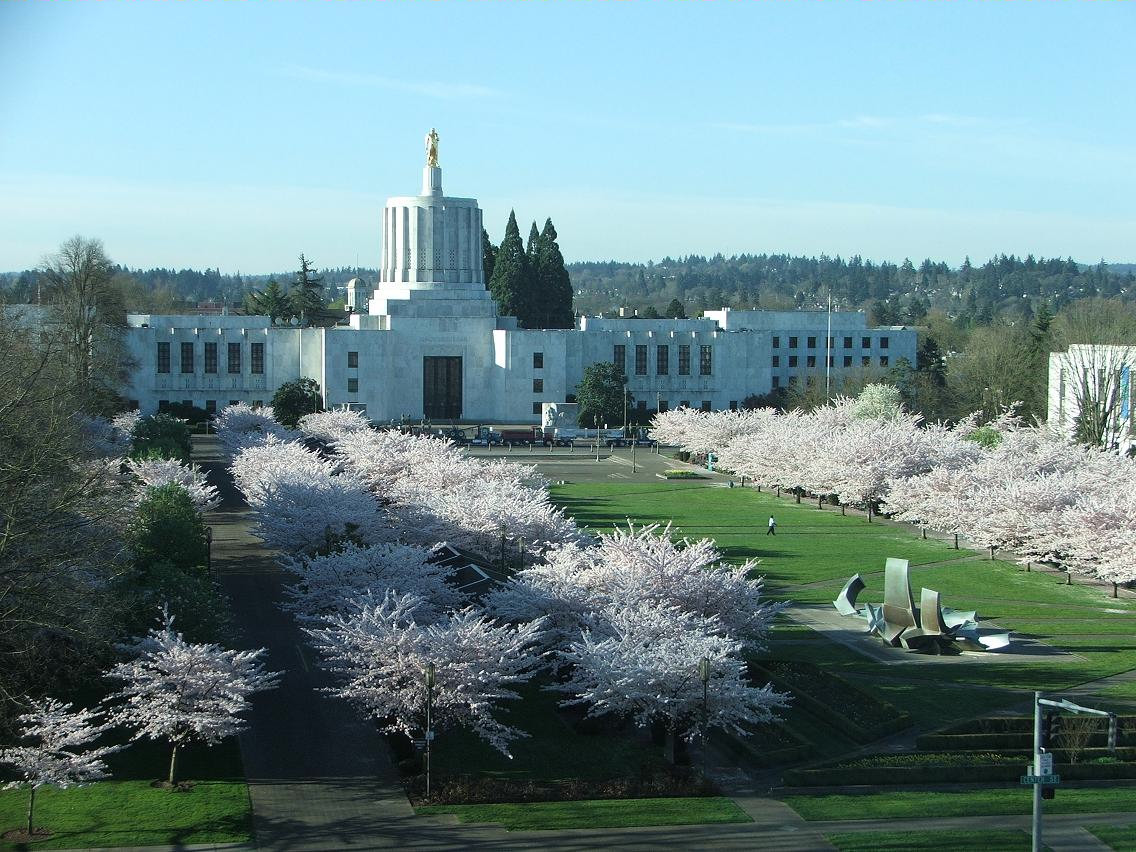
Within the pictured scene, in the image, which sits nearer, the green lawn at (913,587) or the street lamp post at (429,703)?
the street lamp post at (429,703)

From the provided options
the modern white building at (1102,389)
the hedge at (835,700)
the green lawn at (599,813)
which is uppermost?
the modern white building at (1102,389)

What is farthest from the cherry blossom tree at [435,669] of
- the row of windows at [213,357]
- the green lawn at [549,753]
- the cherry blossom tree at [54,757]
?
the row of windows at [213,357]

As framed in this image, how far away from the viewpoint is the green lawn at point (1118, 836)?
25062 millimetres

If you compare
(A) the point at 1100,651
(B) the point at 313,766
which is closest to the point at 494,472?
(A) the point at 1100,651

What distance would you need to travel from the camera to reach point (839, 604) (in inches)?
1710

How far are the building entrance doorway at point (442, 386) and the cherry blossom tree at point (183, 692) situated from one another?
254 feet

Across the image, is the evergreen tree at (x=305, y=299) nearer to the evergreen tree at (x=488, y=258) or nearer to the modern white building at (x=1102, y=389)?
the evergreen tree at (x=488, y=258)

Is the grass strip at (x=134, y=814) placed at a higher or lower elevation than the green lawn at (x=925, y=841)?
higher

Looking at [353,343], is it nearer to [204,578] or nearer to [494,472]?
[494,472]

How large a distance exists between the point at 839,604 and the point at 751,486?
3498cm

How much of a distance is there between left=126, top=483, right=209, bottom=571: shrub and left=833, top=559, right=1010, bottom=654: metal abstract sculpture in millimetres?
19435

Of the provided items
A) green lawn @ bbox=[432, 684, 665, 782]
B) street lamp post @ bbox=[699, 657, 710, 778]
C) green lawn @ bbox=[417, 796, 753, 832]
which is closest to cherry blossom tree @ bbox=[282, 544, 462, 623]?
green lawn @ bbox=[432, 684, 665, 782]

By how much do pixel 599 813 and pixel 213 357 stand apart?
81.5 metres

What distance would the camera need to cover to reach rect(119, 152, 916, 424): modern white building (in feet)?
337
